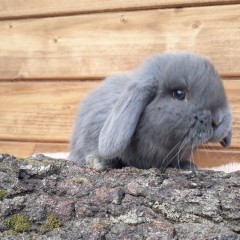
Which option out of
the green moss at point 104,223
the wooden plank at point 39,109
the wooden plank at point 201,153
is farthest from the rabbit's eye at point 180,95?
the wooden plank at point 39,109

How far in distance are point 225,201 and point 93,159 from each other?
15.1 inches

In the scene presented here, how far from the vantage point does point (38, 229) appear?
81 centimetres

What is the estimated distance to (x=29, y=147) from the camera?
6.20ft

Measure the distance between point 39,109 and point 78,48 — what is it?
0.88 ft

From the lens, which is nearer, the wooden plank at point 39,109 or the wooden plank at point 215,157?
the wooden plank at point 215,157

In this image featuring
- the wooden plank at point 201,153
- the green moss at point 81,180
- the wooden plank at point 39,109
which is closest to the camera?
the green moss at point 81,180

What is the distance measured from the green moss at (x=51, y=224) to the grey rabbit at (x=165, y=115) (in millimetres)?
238

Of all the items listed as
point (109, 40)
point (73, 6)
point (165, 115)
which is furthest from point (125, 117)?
point (73, 6)

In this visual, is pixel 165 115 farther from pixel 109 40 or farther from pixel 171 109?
pixel 109 40

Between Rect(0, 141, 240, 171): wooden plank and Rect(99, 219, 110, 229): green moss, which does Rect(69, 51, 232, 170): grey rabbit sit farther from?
Rect(0, 141, 240, 171): wooden plank

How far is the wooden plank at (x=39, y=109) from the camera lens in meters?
1.82

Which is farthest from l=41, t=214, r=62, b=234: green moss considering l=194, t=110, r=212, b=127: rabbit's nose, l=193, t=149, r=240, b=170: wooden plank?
A: l=193, t=149, r=240, b=170: wooden plank

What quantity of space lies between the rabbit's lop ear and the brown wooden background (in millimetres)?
613

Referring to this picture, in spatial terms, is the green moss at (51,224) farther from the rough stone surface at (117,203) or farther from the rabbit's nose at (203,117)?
the rabbit's nose at (203,117)
